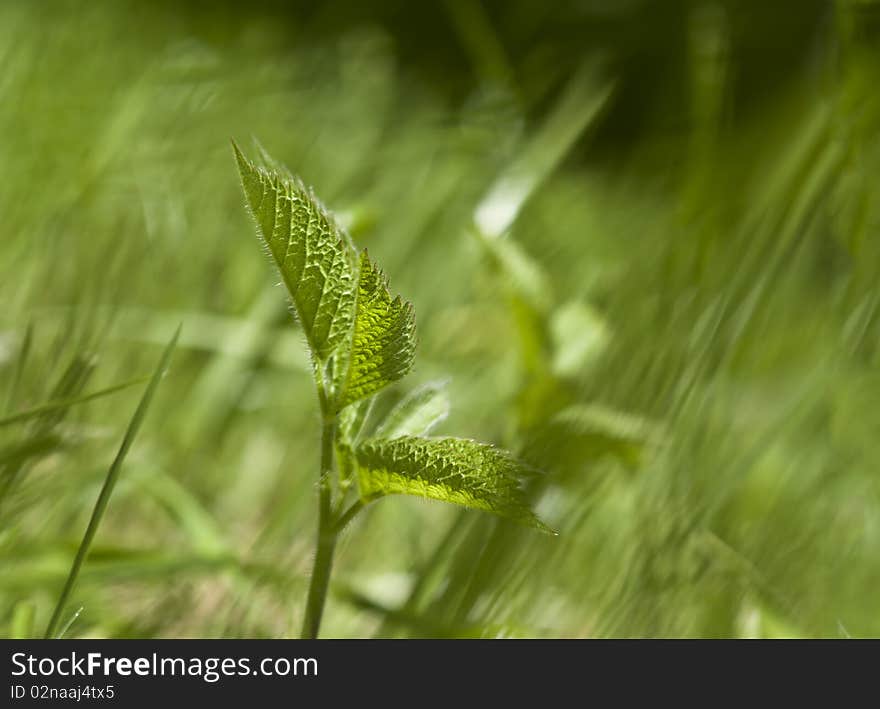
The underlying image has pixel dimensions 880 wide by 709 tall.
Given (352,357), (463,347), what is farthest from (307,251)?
(463,347)

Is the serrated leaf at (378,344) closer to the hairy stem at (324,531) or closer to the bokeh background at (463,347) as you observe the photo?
the hairy stem at (324,531)

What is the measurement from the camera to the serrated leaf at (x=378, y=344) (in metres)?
0.42

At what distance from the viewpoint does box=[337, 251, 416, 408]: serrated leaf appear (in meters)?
0.42

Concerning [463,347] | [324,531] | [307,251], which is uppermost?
[463,347]

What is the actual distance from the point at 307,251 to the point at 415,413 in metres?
0.10

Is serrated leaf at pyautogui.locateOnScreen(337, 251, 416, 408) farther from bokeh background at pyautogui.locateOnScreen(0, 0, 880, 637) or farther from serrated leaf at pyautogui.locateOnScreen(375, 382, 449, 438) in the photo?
bokeh background at pyautogui.locateOnScreen(0, 0, 880, 637)

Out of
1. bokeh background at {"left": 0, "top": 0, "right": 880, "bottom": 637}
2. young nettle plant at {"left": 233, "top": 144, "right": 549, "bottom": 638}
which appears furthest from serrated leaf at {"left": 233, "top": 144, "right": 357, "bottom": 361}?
bokeh background at {"left": 0, "top": 0, "right": 880, "bottom": 637}

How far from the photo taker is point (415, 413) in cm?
47

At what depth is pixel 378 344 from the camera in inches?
16.9

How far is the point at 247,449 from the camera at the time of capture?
0.93 metres

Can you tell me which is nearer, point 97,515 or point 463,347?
A: point 97,515

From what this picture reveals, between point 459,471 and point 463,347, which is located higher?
point 463,347

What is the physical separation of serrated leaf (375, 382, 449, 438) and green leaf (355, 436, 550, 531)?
0.10 feet

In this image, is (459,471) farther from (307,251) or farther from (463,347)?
(463,347)
